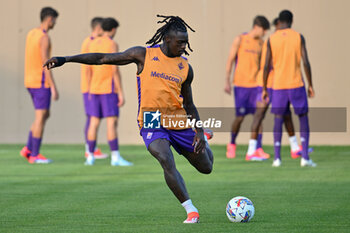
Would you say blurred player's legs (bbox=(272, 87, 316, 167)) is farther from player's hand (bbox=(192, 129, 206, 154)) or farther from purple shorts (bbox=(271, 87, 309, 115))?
player's hand (bbox=(192, 129, 206, 154))

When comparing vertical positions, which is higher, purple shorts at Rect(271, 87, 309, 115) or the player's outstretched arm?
the player's outstretched arm

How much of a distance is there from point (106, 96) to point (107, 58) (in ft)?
22.1

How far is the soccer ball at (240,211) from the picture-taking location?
7.45 meters

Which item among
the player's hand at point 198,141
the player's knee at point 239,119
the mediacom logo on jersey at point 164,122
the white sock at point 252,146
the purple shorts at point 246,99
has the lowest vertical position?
the white sock at point 252,146

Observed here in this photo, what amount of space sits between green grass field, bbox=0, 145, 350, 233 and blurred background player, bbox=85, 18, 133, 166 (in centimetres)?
41

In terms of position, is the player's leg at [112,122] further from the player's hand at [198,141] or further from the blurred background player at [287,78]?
the player's hand at [198,141]

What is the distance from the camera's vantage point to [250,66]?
15820 mm

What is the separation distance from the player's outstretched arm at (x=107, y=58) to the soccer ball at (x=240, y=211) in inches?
64.9

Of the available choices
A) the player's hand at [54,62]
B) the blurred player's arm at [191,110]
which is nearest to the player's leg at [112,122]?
the blurred player's arm at [191,110]

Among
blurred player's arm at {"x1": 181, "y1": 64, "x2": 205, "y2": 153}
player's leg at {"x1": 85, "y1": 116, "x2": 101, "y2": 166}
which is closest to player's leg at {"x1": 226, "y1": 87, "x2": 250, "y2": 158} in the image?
player's leg at {"x1": 85, "y1": 116, "x2": 101, "y2": 166}

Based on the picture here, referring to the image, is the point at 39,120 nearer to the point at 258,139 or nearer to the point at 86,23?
the point at 258,139

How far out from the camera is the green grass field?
24.2ft

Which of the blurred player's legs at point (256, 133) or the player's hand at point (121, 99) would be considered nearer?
the player's hand at point (121, 99)

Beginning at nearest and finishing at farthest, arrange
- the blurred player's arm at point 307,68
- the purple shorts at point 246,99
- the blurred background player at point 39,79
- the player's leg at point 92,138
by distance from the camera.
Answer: the blurred player's arm at point 307,68
the player's leg at point 92,138
the blurred background player at point 39,79
the purple shorts at point 246,99
